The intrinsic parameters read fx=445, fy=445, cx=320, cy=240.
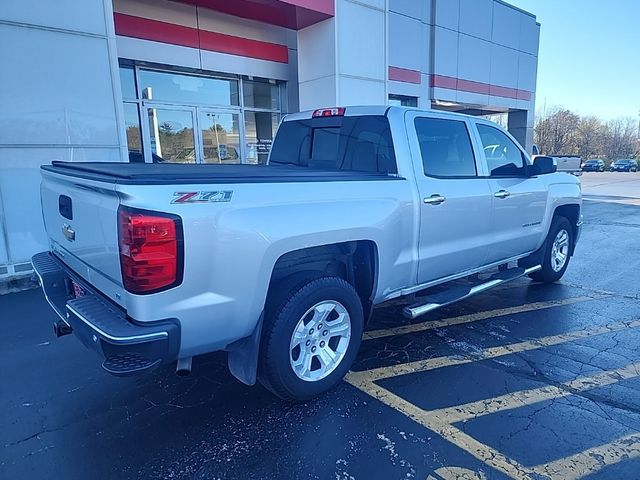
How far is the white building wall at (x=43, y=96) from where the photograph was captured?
6.05 metres

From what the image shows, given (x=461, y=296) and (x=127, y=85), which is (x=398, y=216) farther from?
(x=127, y=85)

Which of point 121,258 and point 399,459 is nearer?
point 121,258

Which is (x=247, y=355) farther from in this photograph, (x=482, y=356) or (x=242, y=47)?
(x=242, y=47)

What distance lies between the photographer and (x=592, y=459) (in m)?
2.56

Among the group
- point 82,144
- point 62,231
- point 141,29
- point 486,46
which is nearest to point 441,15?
point 486,46

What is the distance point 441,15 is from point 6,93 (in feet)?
47.7

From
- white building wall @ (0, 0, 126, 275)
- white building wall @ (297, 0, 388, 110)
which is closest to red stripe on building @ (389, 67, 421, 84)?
white building wall @ (297, 0, 388, 110)

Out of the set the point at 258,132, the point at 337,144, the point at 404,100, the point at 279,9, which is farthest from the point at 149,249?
the point at 404,100

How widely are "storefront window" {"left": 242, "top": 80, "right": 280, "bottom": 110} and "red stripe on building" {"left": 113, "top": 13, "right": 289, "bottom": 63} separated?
0.75 metres

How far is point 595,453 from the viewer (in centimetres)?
261

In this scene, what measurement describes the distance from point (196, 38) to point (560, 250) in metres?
8.54

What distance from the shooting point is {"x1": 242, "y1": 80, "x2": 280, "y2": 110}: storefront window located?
37.8 ft

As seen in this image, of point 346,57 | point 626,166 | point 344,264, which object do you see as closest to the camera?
point 344,264

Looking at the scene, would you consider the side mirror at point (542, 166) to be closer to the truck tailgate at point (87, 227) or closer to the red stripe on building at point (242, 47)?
the truck tailgate at point (87, 227)
